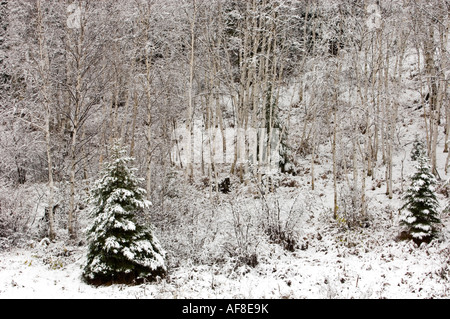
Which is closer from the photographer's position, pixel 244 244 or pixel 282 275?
pixel 282 275

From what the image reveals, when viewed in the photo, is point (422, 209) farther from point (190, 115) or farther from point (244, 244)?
point (190, 115)

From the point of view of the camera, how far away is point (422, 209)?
9.09m

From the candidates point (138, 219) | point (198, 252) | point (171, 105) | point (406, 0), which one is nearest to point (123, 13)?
point (171, 105)

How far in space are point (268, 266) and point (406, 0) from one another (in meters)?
13.8

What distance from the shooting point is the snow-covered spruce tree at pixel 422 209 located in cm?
905

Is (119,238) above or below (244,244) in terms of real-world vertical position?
above

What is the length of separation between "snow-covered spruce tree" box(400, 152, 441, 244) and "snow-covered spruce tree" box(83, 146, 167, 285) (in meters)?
7.40

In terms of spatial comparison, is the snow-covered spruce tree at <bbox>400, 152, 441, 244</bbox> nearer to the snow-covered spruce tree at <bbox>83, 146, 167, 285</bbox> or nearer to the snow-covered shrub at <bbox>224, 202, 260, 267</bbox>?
the snow-covered shrub at <bbox>224, 202, 260, 267</bbox>

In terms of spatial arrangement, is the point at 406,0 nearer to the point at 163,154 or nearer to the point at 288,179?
the point at 288,179

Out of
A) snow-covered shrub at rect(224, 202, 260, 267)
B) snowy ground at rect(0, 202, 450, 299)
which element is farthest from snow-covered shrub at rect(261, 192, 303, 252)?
snow-covered shrub at rect(224, 202, 260, 267)

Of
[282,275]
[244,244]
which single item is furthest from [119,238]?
[282,275]

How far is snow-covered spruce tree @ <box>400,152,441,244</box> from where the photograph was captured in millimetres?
9055

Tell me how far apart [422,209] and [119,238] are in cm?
862
